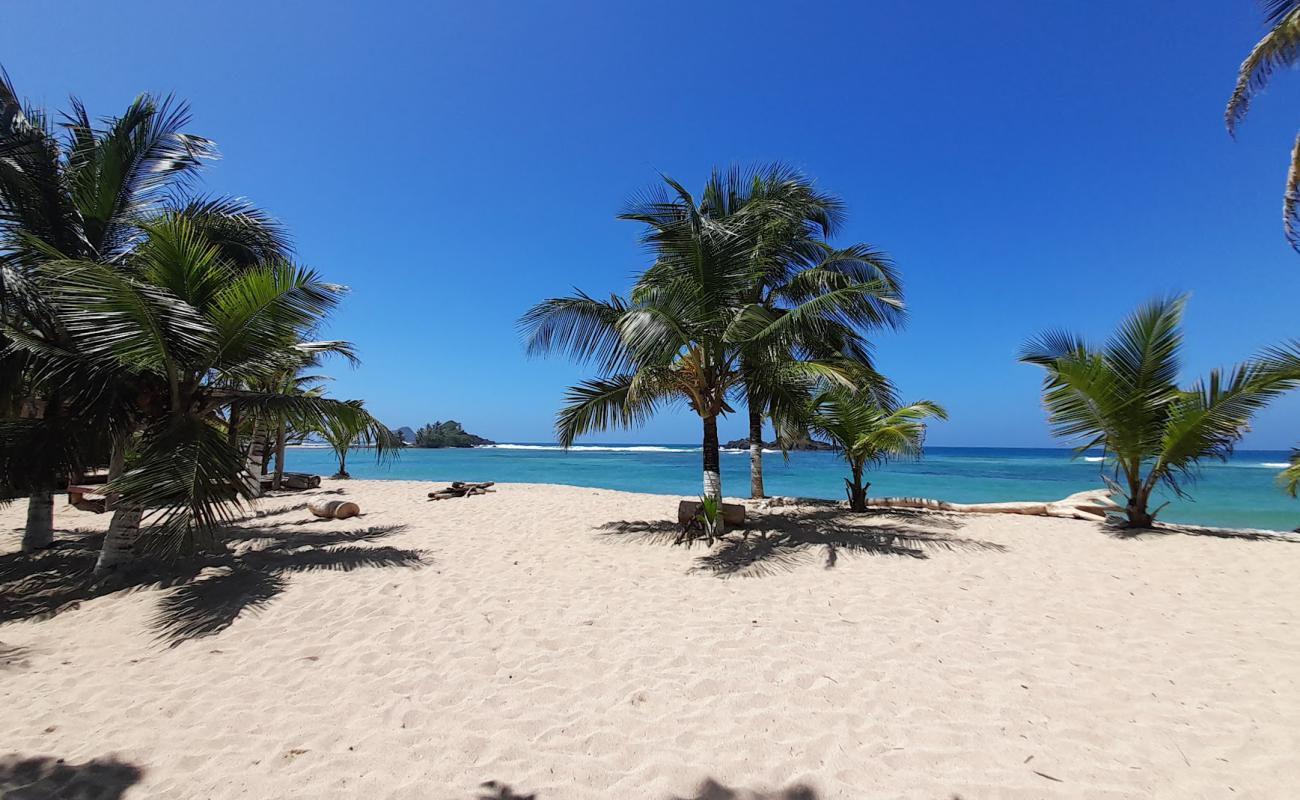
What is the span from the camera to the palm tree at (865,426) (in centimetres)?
848

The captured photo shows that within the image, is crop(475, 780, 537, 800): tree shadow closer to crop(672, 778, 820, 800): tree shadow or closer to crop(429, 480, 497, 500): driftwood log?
crop(672, 778, 820, 800): tree shadow

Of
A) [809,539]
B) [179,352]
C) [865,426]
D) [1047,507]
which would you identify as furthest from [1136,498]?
[179,352]

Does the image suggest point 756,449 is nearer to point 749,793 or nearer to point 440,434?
point 749,793

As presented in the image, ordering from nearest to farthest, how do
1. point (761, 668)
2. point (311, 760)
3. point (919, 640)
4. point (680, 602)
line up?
point (311, 760), point (761, 668), point (919, 640), point (680, 602)

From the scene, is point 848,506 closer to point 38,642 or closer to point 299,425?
point 299,425

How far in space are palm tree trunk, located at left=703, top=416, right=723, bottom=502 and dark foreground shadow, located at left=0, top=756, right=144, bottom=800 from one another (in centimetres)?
572

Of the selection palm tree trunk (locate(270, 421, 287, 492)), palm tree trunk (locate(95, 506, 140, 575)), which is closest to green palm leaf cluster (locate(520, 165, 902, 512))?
palm tree trunk (locate(95, 506, 140, 575))

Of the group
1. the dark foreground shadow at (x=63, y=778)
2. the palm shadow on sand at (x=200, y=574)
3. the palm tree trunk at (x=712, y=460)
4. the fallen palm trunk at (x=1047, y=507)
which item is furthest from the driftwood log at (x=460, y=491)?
the dark foreground shadow at (x=63, y=778)

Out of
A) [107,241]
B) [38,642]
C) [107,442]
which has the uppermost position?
[107,241]

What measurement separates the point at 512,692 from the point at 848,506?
27.7 feet

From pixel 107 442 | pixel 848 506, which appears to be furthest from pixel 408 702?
pixel 848 506

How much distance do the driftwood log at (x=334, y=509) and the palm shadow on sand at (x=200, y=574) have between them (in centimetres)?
150

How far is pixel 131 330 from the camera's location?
4.64 metres

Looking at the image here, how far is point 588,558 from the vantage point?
604 cm
